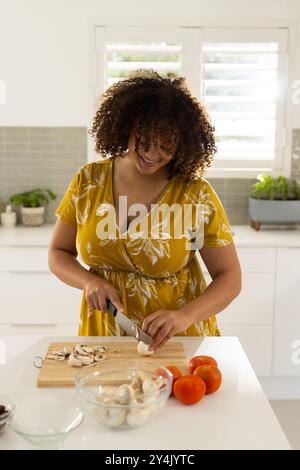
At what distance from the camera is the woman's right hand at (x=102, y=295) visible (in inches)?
71.2

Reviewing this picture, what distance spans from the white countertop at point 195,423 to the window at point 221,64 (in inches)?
Result: 91.1

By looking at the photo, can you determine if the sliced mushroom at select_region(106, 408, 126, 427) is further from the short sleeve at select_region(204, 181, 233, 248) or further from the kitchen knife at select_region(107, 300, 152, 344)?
the short sleeve at select_region(204, 181, 233, 248)

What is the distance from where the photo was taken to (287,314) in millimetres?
3502

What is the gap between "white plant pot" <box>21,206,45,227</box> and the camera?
3768 millimetres

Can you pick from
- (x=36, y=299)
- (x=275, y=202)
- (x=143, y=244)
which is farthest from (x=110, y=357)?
(x=275, y=202)

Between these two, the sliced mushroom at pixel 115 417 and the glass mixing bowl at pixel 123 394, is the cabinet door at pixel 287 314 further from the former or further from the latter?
the sliced mushroom at pixel 115 417

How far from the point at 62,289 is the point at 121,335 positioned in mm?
1572

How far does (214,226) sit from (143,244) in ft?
0.73

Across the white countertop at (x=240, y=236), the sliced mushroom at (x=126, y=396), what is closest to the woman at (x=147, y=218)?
the sliced mushroom at (x=126, y=396)

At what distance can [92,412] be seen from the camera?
4.45 ft

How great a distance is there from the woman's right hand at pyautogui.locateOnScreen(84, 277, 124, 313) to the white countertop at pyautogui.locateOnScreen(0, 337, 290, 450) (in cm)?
25

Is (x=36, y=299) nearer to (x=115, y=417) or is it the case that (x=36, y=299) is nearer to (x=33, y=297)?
(x=33, y=297)

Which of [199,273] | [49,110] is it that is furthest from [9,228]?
[199,273]
